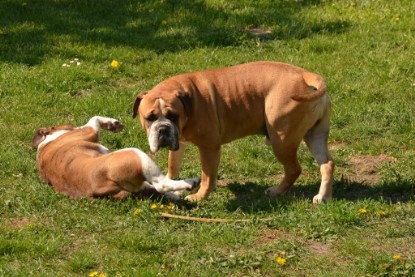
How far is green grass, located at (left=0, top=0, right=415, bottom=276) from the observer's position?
22.0ft

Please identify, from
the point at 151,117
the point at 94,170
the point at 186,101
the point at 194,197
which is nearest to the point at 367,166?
the point at 194,197

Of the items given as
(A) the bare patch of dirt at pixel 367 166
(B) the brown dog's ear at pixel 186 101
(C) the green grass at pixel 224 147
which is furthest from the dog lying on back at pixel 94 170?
(A) the bare patch of dirt at pixel 367 166

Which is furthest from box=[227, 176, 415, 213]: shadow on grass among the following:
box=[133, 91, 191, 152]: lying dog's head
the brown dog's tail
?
the brown dog's tail

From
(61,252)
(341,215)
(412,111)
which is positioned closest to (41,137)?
(61,252)

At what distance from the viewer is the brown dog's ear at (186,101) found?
25.7ft

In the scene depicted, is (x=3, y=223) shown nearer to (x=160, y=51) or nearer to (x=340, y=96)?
(x=340, y=96)

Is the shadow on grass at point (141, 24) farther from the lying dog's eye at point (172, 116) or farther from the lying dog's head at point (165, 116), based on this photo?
the lying dog's eye at point (172, 116)

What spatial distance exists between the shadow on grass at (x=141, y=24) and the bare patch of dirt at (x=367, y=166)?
4.00 metres

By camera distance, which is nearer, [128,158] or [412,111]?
[128,158]

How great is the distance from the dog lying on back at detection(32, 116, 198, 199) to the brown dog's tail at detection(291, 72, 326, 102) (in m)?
1.22

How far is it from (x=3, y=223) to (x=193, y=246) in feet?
5.50

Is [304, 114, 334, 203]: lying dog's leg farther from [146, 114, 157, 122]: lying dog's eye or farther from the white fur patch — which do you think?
the white fur patch

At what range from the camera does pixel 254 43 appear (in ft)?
41.7

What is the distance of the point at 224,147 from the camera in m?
9.68
